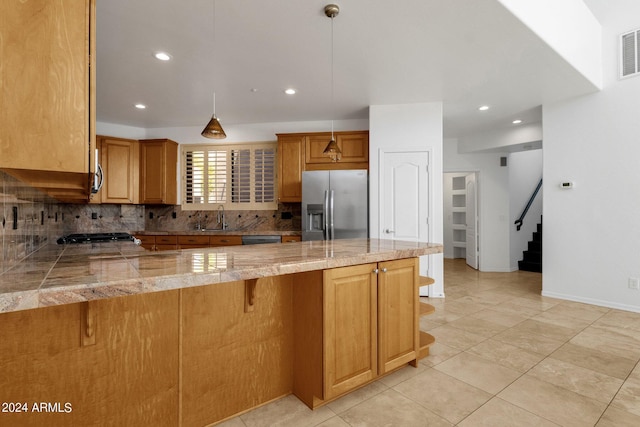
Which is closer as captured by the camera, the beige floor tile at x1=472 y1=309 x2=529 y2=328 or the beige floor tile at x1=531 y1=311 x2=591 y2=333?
the beige floor tile at x1=531 y1=311 x2=591 y2=333

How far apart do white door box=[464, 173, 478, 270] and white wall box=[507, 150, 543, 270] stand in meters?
0.65

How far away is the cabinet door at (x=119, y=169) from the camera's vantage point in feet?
15.5

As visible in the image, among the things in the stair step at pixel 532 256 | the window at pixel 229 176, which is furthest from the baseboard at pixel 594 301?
the window at pixel 229 176

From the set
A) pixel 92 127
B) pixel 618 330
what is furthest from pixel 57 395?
pixel 618 330

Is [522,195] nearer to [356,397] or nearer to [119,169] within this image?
[356,397]

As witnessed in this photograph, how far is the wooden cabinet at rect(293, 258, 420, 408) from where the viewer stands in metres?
1.73

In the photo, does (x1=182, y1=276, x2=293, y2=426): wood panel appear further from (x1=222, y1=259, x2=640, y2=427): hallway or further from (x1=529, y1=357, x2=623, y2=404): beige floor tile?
(x1=529, y1=357, x2=623, y2=404): beige floor tile

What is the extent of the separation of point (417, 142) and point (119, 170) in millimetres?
4649

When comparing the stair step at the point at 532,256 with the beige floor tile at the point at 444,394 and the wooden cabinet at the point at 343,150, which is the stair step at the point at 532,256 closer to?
the wooden cabinet at the point at 343,150

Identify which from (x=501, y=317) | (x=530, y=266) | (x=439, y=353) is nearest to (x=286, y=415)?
(x=439, y=353)

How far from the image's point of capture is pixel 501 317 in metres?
3.40

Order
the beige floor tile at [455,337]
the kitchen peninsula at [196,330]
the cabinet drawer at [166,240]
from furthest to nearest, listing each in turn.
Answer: the cabinet drawer at [166,240] < the beige floor tile at [455,337] < the kitchen peninsula at [196,330]

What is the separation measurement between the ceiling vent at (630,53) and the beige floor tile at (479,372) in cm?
383

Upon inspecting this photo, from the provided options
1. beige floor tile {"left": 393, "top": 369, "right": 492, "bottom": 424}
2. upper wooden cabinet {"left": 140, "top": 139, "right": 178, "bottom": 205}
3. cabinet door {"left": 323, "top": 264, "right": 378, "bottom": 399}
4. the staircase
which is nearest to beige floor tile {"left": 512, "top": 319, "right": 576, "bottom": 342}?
beige floor tile {"left": 393, "top": 369, "right": 492, "bottom": 424}
